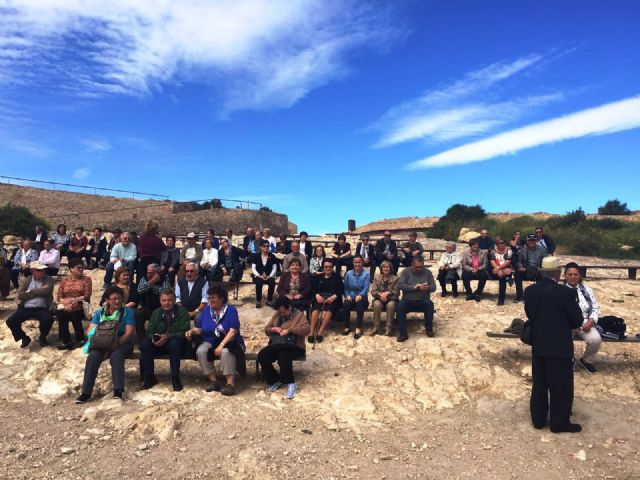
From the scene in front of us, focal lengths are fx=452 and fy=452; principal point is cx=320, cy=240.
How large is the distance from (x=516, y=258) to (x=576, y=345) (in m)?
2.87

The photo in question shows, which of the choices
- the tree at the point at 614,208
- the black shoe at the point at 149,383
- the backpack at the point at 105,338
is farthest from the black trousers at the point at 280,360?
the tree at the point at 614,208

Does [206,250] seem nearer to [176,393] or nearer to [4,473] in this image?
[176,393]

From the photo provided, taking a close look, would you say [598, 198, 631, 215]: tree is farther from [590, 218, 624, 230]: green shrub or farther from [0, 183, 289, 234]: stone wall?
[0, 183, 289, 234]: stone wall

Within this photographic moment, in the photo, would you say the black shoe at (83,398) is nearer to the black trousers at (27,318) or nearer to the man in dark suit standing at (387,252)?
the black trousers at (27,318)

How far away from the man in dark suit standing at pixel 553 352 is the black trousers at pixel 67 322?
20.3 ft

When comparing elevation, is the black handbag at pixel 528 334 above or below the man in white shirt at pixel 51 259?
below

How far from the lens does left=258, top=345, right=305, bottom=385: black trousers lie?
221 inches

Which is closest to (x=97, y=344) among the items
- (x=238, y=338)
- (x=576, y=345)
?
(x=238, y=338)

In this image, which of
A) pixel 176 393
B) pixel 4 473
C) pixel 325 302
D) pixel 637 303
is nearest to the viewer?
pixel 4 473

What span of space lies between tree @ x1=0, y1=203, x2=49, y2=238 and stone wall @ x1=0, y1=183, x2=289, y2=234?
6.00 metres

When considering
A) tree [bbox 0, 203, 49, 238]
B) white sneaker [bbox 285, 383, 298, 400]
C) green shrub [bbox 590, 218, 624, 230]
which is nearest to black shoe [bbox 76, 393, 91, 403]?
white sneaker [bbox 285, 383, 298, 400]

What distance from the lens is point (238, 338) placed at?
570 centimetres

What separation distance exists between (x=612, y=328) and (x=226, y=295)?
16.9 feet

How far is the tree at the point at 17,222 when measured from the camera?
24.0 meters
